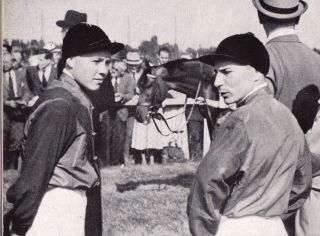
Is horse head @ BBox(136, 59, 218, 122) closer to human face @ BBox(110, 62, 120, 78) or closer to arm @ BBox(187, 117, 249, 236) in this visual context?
human face @ BBox(110, 62, 120, 78)

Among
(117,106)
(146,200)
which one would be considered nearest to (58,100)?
(117,106)

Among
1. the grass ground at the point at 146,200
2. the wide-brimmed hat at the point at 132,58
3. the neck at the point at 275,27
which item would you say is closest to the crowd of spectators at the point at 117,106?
the wide-brimmed hat at the point at 132,58

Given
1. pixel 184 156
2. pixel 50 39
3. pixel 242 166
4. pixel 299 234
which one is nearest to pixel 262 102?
pixel 242 166

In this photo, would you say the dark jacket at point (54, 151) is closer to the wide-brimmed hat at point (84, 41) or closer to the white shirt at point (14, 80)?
the wide-brimmed hat at point (84, 41)

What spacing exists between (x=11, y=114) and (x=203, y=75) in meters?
1.38

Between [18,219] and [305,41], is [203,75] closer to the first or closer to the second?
[305,41]

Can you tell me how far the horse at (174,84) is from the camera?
3.47 meters

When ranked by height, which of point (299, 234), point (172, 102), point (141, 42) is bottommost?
point (299, 234)

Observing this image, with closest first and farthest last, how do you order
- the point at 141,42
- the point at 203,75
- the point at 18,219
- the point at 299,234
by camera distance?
the point at 18,219
the point at 299,234
the point at 141,42
the point at 203,75

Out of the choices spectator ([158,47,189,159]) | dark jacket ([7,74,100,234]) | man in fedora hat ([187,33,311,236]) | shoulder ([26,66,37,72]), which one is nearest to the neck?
man in fedora hat ([187,33,311,236])

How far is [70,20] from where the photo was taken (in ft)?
10.2

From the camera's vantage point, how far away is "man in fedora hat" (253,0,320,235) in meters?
2.77

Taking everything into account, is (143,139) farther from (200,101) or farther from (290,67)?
(290,67)

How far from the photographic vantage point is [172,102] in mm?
3539
